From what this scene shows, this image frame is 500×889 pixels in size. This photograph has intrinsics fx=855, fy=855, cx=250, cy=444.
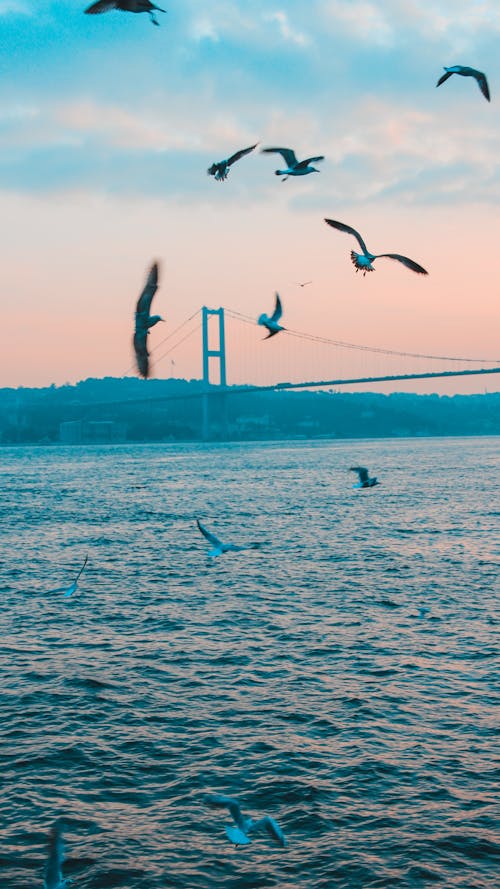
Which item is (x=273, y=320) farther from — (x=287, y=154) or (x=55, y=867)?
(x=55, y=867)

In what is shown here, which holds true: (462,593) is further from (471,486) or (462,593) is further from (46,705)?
(471,486)

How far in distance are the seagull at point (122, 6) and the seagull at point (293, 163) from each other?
255cm

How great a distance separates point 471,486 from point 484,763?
41.2 m

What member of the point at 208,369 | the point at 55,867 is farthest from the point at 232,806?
the point at 208,369

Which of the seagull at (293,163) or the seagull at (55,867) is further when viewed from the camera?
the seagull at (293,163)

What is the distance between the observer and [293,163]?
7.44 meters

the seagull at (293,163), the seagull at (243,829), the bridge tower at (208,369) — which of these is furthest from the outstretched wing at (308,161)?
the bridge tower at (208,369)

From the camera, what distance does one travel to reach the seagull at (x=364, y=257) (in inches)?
247

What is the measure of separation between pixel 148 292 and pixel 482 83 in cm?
276

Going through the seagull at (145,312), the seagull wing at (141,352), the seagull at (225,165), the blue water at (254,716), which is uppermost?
the seagull at (225,165)

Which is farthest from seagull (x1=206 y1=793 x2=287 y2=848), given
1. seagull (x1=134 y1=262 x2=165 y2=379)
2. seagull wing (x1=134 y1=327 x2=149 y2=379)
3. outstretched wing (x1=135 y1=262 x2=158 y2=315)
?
outstretched wing (x1=135 y1=262 x2=158 y2=315)

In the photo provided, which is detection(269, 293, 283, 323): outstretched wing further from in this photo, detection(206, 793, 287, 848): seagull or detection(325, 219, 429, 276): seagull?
detection(206, 793, 287, 848): seagull

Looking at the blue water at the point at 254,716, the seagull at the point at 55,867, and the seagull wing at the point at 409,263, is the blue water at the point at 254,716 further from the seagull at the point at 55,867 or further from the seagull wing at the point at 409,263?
the seagull wing at the point at 409,263

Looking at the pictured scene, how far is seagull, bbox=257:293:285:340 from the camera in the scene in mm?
6849
